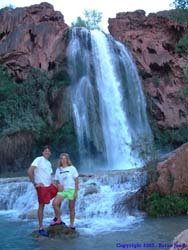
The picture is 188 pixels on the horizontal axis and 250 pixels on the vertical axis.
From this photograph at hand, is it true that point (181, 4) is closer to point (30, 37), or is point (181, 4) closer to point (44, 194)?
point (30, 37)

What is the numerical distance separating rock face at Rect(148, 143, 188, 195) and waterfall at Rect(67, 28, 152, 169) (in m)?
11.1

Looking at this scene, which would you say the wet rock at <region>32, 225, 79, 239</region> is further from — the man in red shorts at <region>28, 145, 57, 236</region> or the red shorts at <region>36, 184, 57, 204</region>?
the red shorts at <region>36, 184, 57, 204</region>

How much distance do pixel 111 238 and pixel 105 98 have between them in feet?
57.4

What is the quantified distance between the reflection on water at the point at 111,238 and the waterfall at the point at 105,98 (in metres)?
13.0

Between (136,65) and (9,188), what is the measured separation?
16.3 meters

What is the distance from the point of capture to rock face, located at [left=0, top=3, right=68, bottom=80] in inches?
1045

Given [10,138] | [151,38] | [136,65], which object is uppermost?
[151,38]

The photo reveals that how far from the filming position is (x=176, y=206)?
11094 mm

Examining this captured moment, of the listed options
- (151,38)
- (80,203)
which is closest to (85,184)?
(80,203)

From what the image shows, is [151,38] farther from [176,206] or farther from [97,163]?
[176,206]

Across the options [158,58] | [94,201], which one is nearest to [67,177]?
[94,201]

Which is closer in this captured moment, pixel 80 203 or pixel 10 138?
pixel 80 203

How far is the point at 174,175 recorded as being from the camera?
11.6m

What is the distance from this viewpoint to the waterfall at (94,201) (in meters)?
11.0
